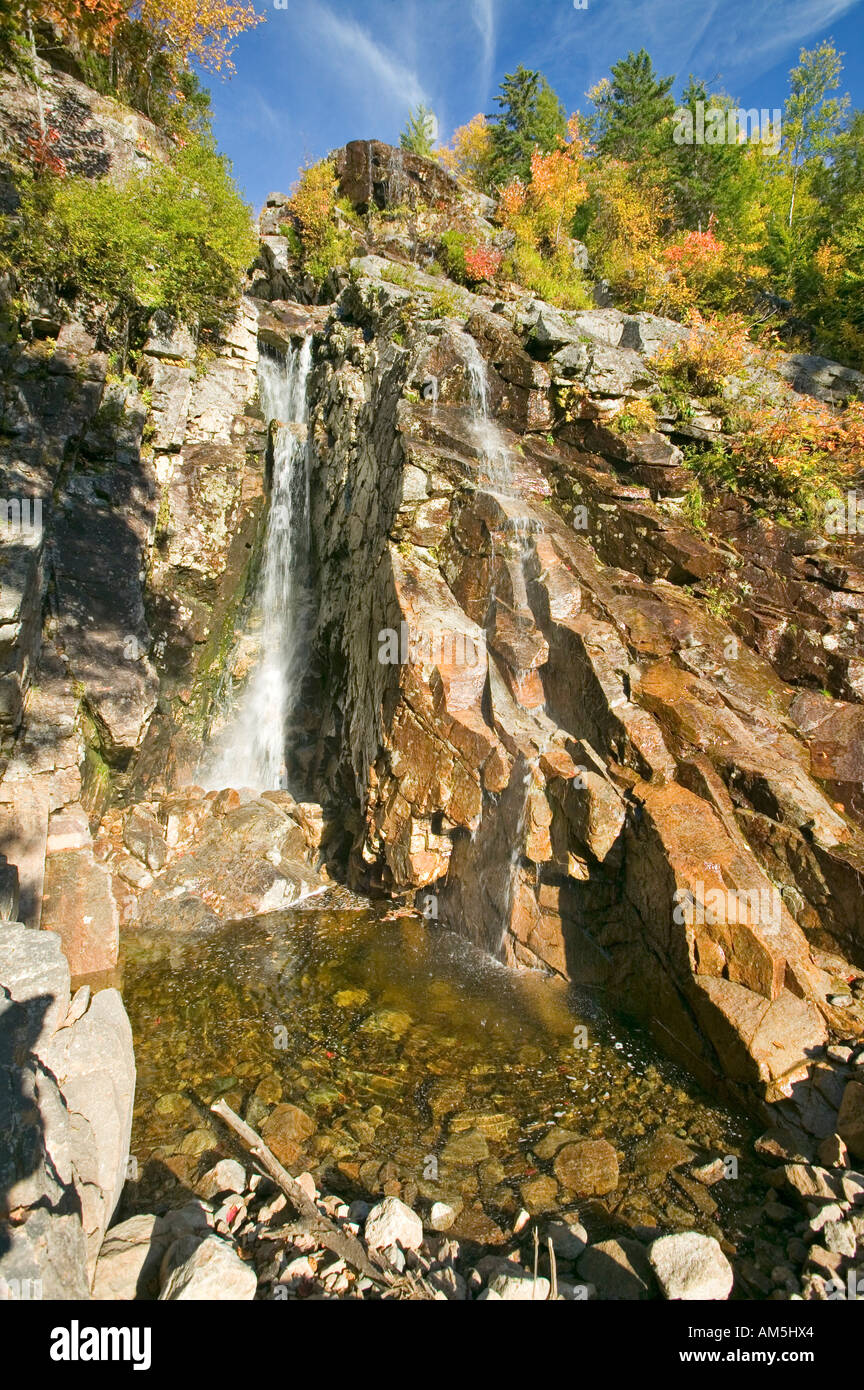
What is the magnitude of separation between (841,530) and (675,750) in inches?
280

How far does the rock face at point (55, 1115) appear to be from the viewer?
9.89ft

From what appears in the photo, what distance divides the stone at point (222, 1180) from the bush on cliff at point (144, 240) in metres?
16.0

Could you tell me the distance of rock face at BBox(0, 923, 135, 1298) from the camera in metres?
3.02

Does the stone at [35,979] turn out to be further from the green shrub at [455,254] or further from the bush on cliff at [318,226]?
the green shrub at [455,254]

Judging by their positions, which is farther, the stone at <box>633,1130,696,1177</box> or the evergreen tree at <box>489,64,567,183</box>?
the evergreen tree at <box>489,64,567,183</box>

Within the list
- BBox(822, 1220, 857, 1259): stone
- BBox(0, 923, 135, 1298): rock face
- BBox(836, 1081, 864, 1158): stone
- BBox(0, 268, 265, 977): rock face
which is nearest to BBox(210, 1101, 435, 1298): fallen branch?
BBox(0, 923, 135, 1298): rock face

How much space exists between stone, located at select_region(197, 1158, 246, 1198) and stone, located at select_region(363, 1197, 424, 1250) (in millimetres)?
1148

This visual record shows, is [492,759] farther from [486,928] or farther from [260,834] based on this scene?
[260,834]

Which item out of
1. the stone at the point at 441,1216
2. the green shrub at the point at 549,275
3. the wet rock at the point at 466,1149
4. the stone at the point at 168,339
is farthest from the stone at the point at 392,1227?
the green shrub at the point at 549,275

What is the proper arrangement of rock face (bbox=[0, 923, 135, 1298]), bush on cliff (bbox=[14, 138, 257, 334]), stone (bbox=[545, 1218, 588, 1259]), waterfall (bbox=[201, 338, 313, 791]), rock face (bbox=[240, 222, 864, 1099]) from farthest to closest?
waterfall (bbox=[201, 338, 313, 791]) → bush on cliff (bbox=[14, 138, 257, 334]) → rock face (bbox=[240, 222, 864, 1099]) → stone (bbox=[545, 1218, 588, 1259]) → rock face (bbox=[0, 923, 135, 1298])

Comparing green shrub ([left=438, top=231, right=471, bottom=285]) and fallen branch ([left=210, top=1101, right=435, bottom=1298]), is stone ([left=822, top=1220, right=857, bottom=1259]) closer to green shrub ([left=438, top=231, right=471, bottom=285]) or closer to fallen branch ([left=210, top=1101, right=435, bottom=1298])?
fallen branch ([left=210, top=1101, right=435, bottom=1298])

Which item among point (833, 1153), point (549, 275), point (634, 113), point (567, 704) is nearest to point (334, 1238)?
point (833, 1153)

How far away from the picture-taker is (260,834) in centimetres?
1122
